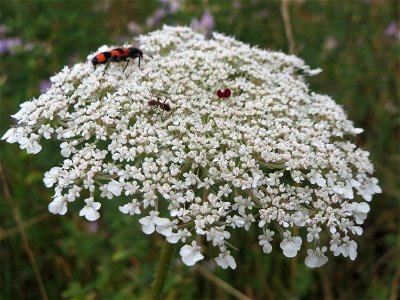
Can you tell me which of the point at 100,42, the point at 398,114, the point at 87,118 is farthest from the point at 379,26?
the point at 87,118

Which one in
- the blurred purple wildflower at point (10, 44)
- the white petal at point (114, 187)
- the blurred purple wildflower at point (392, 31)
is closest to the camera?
the white petal at point (114, 187)

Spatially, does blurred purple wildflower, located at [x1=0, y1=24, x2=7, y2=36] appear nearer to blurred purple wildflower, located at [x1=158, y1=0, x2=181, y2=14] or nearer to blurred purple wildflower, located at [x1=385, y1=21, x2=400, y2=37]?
blurred purple wildflower, located at [x1=158, y1=0, x2=181, y2=14]

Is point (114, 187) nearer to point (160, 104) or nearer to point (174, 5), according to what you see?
point (160, 104)

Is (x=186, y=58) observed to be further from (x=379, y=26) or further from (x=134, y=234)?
(x=379, y=26)

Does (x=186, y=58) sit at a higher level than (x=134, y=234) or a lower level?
higher

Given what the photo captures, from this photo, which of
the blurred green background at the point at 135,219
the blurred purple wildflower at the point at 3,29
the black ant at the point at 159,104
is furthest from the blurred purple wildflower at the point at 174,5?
the black ant at the point at 159,104

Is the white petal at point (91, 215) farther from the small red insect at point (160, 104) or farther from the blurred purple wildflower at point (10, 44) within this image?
the blurred purple wildflower at point (10, 44)

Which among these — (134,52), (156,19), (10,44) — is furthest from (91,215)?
(156,19)
